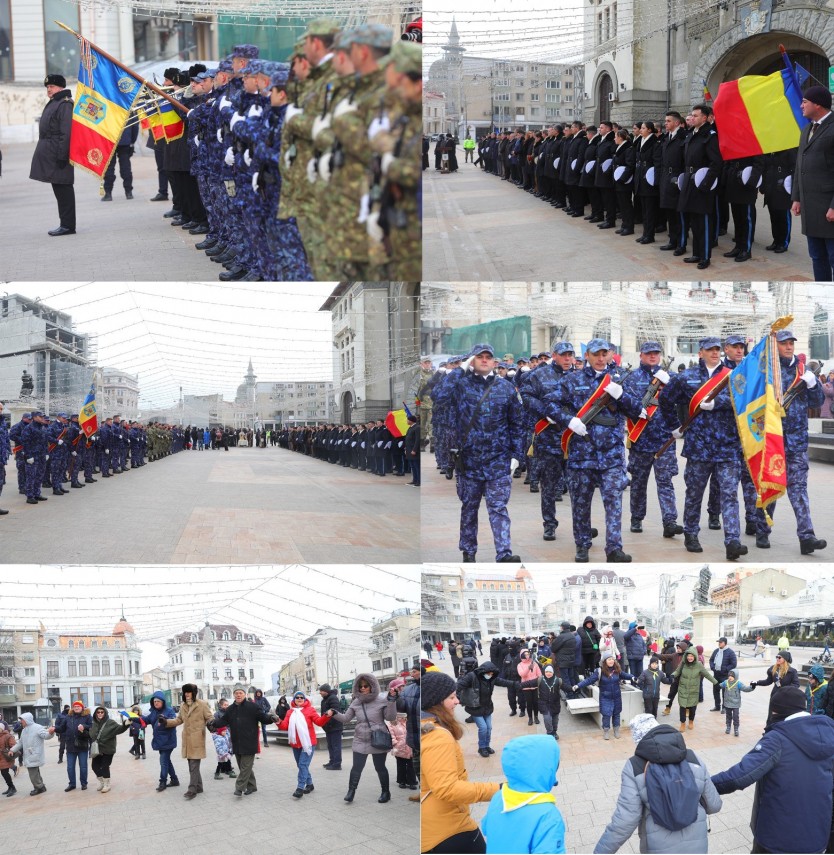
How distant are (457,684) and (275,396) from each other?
65.7 inches

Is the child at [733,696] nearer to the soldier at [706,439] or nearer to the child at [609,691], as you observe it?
the child at [609,691]

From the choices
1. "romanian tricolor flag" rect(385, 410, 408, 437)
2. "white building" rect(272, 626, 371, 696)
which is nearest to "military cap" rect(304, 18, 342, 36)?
"romanian tricolor flag" rect(385, 410, 408, 437)

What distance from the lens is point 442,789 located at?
4012 millimetres

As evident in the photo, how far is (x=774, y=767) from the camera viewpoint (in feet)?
13.3

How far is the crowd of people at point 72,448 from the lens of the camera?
482 cm

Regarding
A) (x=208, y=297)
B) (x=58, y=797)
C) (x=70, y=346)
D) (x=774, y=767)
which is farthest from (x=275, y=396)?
(x=774, y=767)

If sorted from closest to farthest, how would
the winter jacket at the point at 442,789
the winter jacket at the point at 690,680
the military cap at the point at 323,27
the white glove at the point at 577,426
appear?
the winter jacket at the point at 442,789, the military cap at the point at 323,27, the white glove at the point at 577,426, the winter jacket at the point at 690,680

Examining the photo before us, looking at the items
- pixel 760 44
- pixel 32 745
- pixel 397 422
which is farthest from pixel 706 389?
pixel 32 745

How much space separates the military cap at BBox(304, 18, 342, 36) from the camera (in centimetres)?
448

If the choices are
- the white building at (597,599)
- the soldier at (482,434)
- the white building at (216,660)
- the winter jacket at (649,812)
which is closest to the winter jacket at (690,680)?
the white building at (597,599)

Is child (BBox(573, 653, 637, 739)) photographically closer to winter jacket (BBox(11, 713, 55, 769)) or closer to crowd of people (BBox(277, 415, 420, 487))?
crowd of people (BBox(277, 415, 420, 487))

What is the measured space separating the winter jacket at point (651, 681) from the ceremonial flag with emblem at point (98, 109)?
12.4 feet

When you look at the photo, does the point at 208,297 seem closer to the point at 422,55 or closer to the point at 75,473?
the point at 75,473

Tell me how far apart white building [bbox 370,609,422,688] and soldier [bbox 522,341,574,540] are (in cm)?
81
